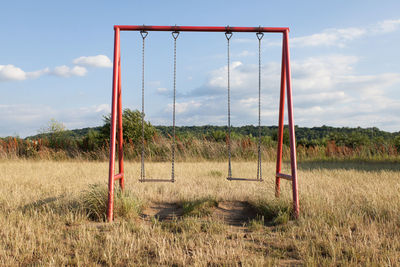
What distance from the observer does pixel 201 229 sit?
4.02 metres

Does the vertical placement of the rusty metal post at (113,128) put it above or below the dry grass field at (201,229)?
above

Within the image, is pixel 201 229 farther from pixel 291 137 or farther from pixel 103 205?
pixel 291 137

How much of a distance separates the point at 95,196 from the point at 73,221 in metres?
0.47

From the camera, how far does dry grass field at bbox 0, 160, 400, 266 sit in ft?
10.5

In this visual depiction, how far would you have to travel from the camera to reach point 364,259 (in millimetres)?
3139

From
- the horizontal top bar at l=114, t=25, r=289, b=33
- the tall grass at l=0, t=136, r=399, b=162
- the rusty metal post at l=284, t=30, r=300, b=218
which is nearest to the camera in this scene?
the rusty metal post at l=284, t=30, r=300, b=218

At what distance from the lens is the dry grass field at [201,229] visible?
319 cm

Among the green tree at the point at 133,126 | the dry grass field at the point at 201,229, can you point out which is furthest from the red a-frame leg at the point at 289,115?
the green tree at the point at 133,126

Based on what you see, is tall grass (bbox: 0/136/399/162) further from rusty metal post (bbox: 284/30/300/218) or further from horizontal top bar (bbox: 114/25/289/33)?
rusty metal post (bbox: 284/30/300/218)

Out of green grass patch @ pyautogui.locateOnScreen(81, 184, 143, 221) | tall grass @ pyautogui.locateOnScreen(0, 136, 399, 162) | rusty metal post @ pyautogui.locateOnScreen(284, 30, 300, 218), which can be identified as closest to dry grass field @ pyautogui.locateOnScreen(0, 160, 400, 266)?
green grass patch @ pyautogui.locateOnScreen(81, 184, 143, 221)

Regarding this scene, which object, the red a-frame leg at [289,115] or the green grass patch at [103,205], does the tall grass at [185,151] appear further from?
the green grass patch at [103,205]

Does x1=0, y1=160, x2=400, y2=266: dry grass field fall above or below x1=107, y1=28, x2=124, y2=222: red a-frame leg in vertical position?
below

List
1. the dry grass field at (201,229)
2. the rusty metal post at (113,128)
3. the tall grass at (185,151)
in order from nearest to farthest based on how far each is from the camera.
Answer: the dry grass field at (201,229), the rusty metal post at (113,128), the tall grass at (185,151)

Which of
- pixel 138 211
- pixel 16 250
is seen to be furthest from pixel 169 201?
pixel 16 250
